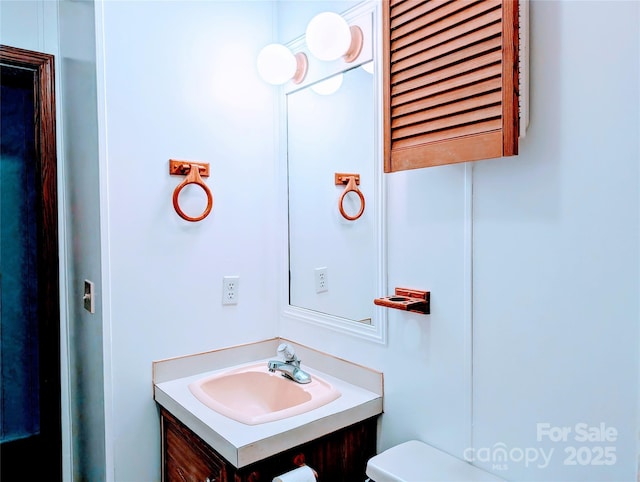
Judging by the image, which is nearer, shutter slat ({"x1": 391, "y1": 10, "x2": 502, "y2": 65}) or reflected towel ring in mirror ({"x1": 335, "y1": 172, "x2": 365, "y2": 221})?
shutter slat ({"x1": 391, "y1": 10, "x2": 502, "y2": 65})

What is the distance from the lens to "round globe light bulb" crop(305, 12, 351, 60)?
1.45 metres

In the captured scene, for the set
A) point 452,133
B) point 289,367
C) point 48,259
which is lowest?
point 289,367

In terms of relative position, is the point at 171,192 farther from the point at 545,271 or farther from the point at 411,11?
the point at 545,271

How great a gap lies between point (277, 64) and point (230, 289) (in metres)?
0.92

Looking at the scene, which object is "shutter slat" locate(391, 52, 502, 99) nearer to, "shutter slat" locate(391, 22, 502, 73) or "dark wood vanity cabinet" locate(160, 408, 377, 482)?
"shutter slat" locate(391, 22, 502, 73)

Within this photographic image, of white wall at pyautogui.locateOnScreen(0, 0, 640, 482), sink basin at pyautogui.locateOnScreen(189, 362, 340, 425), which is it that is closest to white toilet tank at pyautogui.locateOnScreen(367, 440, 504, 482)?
white wall at pyautogui.locateOnScreen(0, 0, 640, 482)

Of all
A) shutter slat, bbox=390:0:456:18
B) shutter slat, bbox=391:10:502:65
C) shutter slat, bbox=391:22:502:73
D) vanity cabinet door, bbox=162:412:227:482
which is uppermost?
shutter slat, bbox=390:0:456:18

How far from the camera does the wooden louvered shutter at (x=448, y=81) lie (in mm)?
998

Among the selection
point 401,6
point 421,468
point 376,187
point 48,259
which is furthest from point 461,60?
point 48,259

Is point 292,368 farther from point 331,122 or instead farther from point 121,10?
point 121,10

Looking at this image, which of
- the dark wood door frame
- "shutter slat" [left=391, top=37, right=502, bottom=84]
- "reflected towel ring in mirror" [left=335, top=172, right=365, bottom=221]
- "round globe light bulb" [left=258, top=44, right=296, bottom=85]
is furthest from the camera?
the dark wood door frame

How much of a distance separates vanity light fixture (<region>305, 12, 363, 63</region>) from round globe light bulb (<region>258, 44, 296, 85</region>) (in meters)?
0.20

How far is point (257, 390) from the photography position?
5.48 feet

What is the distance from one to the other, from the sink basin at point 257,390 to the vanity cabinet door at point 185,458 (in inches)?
5.5
